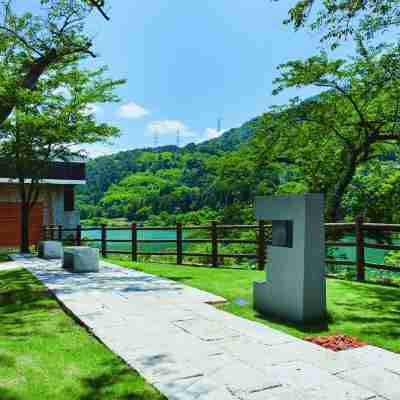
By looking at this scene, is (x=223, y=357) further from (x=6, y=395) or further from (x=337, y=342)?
(x=6, y=395)

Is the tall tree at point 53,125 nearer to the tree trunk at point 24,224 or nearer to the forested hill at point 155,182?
the tree trunk at point 24,224

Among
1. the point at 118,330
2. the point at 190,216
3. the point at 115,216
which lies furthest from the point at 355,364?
the point at 115,216

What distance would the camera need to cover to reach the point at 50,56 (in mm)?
Result: 8188

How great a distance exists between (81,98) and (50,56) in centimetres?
710

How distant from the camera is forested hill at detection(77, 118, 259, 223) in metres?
39.4

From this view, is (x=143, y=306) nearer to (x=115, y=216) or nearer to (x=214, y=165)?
(x=214, y=165)

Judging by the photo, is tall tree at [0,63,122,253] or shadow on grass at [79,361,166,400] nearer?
shadow on grass at [79,361,166,400]

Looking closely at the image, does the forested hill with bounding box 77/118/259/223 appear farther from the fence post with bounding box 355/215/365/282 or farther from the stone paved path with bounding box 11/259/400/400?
the stone paved path with bounding box 11/259/400/400

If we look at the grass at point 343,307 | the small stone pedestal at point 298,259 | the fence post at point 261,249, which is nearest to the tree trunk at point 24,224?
the grass at point 343,307

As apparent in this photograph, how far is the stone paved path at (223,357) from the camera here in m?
2.83

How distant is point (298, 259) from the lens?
186 inches

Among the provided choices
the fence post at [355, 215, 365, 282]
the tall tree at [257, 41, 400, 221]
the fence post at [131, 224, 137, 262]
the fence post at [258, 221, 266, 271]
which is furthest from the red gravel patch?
the fence post at [131, 224, 137, 262]

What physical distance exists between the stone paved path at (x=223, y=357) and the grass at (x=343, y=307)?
288 millimetres

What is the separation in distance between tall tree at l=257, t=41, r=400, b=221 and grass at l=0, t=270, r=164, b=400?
8.63 metres
